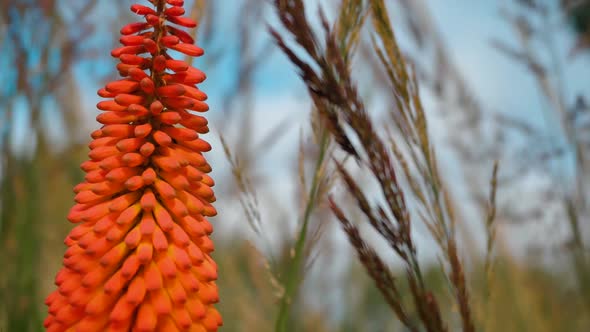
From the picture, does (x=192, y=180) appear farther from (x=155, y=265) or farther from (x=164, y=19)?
(x=164, y=19)

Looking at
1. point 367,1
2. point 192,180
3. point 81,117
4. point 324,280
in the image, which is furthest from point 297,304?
point 192,180

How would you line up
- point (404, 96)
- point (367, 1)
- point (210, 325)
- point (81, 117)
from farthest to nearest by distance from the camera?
point (81, 117), point (367, 1), point (404, 96), point (210, 325)

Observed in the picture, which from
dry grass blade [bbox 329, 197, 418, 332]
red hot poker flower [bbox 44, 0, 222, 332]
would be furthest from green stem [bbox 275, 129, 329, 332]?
red hot poker flower [bbox 44, 0, 222, 332]

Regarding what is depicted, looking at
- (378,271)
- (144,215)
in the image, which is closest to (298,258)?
(378,271)

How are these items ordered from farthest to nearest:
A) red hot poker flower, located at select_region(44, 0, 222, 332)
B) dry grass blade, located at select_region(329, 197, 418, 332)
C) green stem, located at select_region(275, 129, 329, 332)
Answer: green stem, located at select_region(275, 129, 329, 332)
dry grass blade, located at select_region(329, 197, 418, 332)
red hot poker flower, located at select_region(44, 0, 222, 332)

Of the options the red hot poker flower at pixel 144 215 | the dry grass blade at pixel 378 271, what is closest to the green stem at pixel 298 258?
the dry grass blade at pixel 378 271

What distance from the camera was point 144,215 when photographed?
977mm

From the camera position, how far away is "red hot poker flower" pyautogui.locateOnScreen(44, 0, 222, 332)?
89cm

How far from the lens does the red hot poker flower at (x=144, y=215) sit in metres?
0.89

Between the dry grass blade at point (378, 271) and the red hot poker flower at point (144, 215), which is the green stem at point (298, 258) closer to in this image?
the dry grass blade at point (378, 271)

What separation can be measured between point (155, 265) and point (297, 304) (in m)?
2.49

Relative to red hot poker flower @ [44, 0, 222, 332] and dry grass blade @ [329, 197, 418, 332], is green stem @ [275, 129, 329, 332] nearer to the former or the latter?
dry grass blade @ [329, 197, 418, 332]

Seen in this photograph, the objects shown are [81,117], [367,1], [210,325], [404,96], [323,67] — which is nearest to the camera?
[210,325]

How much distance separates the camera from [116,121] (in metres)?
0.92
